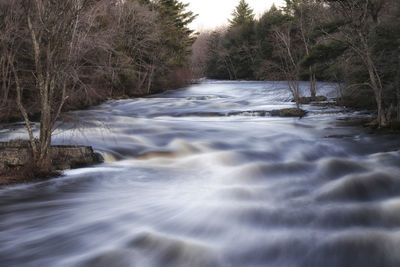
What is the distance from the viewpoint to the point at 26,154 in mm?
6867

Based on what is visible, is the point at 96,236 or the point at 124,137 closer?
the point at 96,236

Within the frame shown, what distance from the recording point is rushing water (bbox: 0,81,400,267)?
13.7 ft

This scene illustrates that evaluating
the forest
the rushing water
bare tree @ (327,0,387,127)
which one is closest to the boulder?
the forest

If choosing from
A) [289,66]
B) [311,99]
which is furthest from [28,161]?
[289,66]

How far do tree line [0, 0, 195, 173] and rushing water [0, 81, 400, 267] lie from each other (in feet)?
4.97

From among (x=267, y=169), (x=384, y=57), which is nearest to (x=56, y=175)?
(x=267, y=169)

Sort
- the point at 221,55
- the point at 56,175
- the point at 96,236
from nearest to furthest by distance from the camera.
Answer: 1. the point at 96,236
2. the point at 56,175
3. the point at 221,55

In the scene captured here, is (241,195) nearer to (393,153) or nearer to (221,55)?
(393,153)

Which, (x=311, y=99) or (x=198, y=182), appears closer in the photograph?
(x=198, y=182)

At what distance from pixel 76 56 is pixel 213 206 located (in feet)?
16.3

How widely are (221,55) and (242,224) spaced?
5275 centimetres

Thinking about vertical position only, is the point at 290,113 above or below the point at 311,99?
below

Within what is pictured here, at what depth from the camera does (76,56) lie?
8.47m

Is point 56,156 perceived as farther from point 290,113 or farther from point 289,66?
point 289,66
